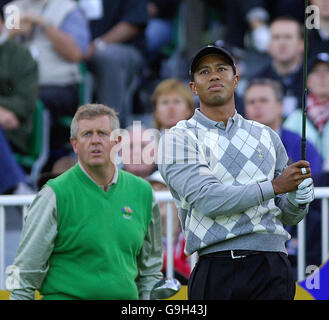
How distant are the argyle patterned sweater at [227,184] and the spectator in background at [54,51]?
3431mm

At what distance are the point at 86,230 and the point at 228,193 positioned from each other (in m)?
0.82

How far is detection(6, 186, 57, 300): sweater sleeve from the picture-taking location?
3.82 meters

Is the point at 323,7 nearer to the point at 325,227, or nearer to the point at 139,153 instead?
the point at 139,153

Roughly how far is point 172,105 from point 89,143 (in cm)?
199

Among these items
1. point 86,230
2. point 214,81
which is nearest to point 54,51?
point 86,230

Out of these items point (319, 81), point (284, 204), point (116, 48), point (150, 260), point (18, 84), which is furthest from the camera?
point (116, 48)

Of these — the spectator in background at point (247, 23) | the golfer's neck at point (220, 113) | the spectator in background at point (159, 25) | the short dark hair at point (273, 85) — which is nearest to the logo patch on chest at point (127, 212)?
the golfer's neck at point (220, 113)

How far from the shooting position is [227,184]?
3389 mm

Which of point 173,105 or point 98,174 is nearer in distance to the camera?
point 98,174

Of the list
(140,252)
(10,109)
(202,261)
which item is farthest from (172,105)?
(202,261)

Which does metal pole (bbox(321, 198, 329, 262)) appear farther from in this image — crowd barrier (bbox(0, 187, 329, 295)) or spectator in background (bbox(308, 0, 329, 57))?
spectator in background (bbox(308, 0, 329, 57))

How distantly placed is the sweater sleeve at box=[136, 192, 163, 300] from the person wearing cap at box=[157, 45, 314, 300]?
25.6 inches
